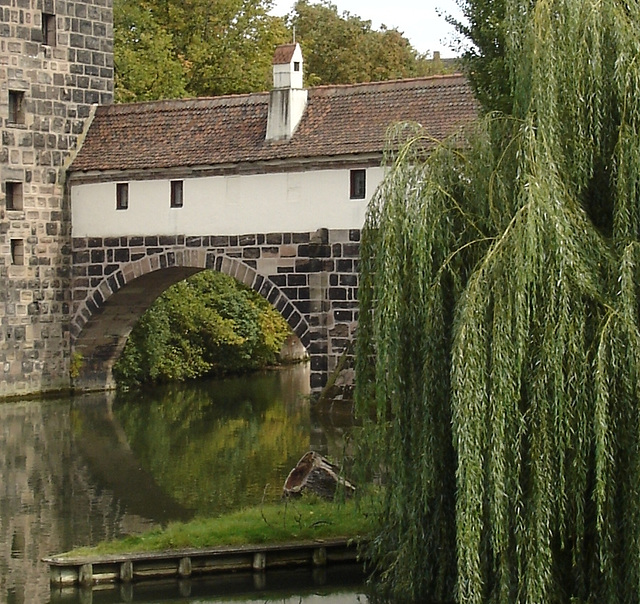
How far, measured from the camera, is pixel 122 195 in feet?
82.9

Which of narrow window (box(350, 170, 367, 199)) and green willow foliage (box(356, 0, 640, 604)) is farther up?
narrow window (box(350, 170, 367, 199))

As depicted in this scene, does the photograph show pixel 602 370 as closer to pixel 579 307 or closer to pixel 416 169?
pixel 579 307

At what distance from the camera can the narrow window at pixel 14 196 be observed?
25.6 meters

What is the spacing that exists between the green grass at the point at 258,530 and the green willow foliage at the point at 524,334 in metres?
1.36

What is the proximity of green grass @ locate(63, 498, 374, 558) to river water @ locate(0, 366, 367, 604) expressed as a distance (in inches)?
18.5

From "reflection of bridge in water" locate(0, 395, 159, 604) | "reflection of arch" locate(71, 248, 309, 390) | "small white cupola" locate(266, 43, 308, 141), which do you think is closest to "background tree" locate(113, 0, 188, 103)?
"reflection of arch" locate(71, 248, 309, 390)

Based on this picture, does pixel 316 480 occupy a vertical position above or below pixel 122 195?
below

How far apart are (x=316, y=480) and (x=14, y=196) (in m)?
12.6

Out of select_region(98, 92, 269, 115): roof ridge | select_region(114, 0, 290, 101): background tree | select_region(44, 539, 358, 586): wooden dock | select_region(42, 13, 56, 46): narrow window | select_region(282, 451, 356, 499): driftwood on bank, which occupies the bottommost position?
select_region(44, 539, 358, 586): wooden dock

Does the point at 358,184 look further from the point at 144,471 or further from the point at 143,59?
the point at 143,59

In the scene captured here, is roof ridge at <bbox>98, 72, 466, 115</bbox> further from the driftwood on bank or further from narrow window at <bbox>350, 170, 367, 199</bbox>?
the driftwood on bank

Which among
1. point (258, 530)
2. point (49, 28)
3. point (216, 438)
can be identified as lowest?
point (216, 438)

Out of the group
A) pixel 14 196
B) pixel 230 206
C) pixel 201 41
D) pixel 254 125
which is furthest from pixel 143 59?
pixel 230 206

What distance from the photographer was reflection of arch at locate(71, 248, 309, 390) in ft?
78.7
